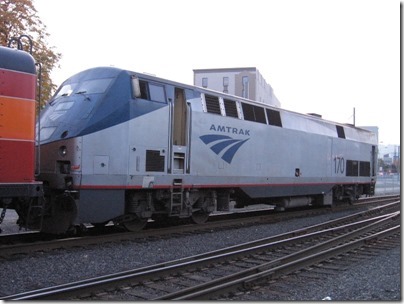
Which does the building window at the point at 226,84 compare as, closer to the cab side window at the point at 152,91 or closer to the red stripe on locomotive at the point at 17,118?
the cab side window at the point at 152,91

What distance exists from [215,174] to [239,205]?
8.38 feet

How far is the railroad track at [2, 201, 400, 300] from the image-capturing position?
558 cm

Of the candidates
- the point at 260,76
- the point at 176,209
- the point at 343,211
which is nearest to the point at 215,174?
the point at 176,209

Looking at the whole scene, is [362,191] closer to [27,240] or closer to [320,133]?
[320,133]

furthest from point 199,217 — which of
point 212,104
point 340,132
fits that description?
point 340,132

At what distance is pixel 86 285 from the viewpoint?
559 centimetres

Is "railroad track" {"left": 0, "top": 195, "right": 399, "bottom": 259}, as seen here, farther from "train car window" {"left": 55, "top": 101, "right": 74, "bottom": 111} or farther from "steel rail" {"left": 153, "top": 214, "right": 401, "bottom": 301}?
"steel rail" {"left": 153, "top": 214, "right": 401, "bottom": 301}

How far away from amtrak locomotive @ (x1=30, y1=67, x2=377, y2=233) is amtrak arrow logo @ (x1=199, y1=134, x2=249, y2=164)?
27 mm

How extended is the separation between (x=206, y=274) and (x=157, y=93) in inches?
190

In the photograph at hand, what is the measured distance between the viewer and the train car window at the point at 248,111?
13023 millimetres

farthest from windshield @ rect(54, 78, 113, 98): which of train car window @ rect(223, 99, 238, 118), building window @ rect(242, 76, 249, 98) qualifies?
building window @ rect(242, 76, 249, 98)

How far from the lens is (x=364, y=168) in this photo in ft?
66.5

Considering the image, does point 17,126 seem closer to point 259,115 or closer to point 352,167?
point 259,115

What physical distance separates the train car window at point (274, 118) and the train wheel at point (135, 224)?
5.55m
